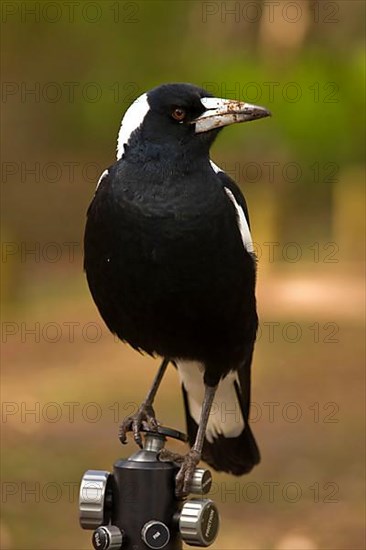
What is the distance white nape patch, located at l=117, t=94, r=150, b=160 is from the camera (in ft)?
8.10

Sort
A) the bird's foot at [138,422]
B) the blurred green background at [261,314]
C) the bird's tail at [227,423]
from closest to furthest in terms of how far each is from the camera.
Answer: the bird's foot at [138,422] → the bird's tail at [227,423] → the blurred green background at [261,314]

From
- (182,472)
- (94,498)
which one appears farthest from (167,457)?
(94,498)

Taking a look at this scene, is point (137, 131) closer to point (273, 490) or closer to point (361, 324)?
point (273, 490)

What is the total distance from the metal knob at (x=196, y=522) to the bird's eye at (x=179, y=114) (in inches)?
34.5

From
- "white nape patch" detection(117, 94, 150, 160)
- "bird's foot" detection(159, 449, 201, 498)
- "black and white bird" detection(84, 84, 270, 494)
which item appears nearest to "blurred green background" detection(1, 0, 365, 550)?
"black and white bird" detection(84, 84, 270, 494)

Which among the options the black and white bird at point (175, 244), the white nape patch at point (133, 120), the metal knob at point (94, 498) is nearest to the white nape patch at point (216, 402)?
the black and white bird at point (175, 244)

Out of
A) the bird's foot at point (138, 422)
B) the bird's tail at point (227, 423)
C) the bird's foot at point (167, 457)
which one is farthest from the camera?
the bird's tail at point (227, 423)

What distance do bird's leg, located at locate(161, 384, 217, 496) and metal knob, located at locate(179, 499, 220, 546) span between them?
0.04 m

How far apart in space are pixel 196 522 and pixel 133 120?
3.08 feet

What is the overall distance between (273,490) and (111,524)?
9.75 ft

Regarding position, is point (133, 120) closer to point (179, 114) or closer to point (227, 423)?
point (179, 114)

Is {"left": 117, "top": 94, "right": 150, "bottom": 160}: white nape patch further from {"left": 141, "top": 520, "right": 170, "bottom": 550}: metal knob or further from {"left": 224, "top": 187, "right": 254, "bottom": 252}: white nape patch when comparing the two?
{"left": 141, "top": 520, "right": 170, "bottom": 550}: metal knob

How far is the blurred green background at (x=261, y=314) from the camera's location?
465cm

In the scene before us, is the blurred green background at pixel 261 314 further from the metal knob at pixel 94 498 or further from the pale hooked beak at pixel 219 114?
the metal knob at pixel 94 498
